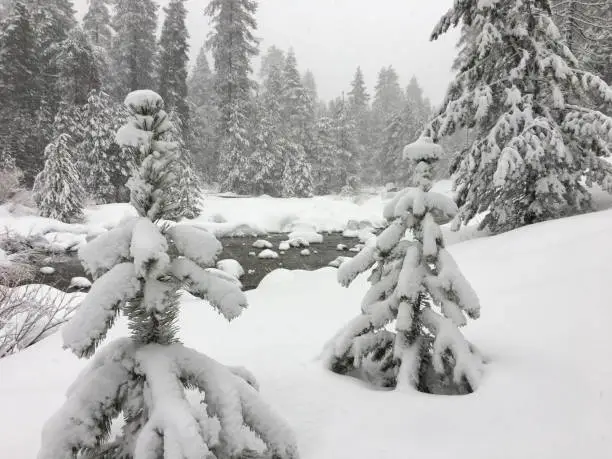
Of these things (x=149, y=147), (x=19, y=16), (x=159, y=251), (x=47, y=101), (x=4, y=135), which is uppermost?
(x=19, y=16)

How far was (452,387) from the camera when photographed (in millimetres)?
3191

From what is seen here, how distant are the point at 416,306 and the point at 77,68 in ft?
79.2

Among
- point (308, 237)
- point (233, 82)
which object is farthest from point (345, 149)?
point (308, 237)

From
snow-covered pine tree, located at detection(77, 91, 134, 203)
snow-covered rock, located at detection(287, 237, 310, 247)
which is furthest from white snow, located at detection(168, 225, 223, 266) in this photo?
snow-covered pine tree, located at detection(77, 91, 134, 203)

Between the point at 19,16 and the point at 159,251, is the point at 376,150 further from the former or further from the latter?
the point at 159,251

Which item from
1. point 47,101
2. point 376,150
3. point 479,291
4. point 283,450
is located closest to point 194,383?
point 283,450

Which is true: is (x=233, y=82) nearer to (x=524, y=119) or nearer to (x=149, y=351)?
(x=524, y=119)

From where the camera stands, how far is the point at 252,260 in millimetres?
13656

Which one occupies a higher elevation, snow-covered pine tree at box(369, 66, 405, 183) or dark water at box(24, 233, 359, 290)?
snow-covered pine tree at box(369, 66, 405, 183)

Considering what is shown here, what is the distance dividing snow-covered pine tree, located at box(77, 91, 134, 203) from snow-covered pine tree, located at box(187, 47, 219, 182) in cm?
895

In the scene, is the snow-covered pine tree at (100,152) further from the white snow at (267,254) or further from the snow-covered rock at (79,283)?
the snow-covered rock at (79,283)

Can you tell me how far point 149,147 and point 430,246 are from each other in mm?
2291

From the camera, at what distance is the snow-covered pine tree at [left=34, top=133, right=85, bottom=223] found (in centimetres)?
1684

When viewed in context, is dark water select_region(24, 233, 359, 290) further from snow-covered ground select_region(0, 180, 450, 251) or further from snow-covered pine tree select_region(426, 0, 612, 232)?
snow-covered pine tree select_region(426, 0, 612, 232)
